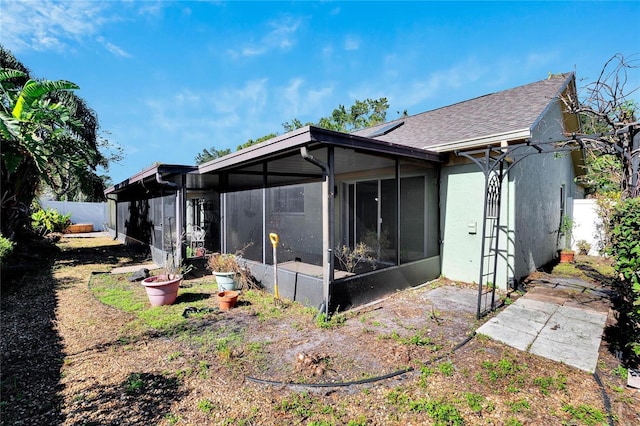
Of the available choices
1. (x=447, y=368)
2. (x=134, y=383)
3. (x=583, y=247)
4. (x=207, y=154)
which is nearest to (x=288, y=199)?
(x=134, y=383)

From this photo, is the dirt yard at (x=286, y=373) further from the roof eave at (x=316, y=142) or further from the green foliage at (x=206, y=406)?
the roof eave at (x=316, y=142)

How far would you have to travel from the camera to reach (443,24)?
864 centimetres

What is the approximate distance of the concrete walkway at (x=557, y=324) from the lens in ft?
11.3

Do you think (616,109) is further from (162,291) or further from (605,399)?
(162,291)

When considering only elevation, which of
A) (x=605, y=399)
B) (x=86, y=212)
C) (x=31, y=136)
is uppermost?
(x=31, y=136)

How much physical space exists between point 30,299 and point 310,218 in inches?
213

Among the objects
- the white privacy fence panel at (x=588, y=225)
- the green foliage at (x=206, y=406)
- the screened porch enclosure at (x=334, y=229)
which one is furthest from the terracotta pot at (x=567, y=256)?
the green foliage at (x=206, y=406)

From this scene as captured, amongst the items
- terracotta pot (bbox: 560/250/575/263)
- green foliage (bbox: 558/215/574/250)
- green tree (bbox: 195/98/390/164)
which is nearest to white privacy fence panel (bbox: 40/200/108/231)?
green tree (bbox: 195/98/390/164)

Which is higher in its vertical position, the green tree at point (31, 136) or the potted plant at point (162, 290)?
the green tree at point (31, 136)

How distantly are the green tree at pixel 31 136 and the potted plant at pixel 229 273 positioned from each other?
503 cm

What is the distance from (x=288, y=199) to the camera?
550 centimetres

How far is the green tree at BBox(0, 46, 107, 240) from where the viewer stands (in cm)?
689

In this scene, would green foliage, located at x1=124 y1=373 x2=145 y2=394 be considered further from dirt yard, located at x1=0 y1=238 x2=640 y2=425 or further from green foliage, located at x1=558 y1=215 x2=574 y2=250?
green foliage, located at x1=558 y1=215 x2=574 y2=250

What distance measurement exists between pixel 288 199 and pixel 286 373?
3.13 metres
